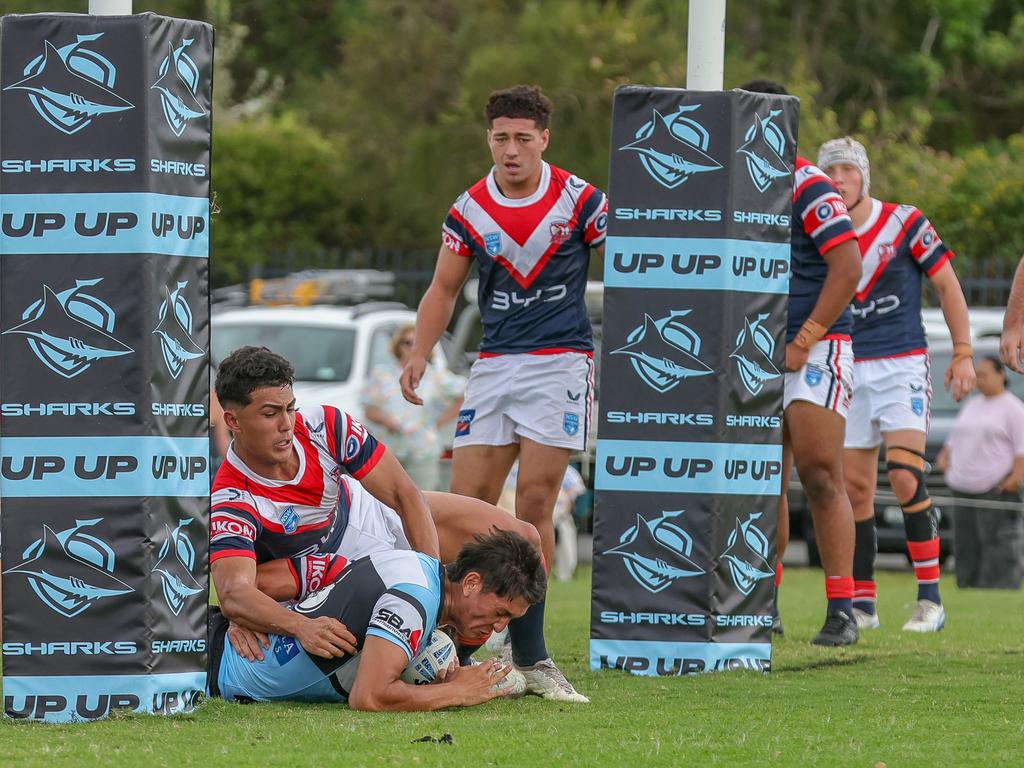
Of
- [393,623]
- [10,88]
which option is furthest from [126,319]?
[393,623]

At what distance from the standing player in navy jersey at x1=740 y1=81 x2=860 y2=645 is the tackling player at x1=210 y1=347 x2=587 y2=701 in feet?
5.71

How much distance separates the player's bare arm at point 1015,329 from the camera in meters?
7.26

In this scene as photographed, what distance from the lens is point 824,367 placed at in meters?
7.88

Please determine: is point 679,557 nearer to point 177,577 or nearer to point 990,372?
point 177,577

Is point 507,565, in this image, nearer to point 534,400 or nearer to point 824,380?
point 534,400

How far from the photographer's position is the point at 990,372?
547 inches

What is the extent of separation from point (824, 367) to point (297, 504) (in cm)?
267

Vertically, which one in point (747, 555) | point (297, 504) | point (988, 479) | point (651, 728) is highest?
point (297, 504)

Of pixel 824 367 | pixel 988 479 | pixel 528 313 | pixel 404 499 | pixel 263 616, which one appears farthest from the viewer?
pixel 988 479

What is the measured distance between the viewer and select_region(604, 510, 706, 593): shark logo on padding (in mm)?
6812

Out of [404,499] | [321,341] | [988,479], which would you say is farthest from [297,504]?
[321,341]

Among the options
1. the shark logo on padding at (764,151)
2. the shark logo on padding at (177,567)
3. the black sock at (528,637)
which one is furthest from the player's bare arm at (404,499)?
the shark logo on padding at (764,151)

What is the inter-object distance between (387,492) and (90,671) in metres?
→ 1.28

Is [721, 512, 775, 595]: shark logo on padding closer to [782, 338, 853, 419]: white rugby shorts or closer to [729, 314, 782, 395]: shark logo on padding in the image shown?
[729, 314, 782, 395]: shark logo on padding
